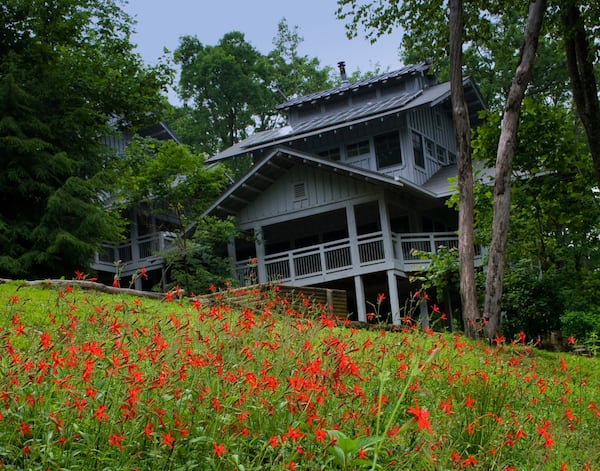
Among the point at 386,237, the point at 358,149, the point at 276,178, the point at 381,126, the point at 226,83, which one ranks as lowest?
the point at 386,237

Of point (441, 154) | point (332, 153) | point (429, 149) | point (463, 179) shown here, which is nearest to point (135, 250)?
point (332, 153)

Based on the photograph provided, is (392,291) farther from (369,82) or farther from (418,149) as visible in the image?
(369,82)

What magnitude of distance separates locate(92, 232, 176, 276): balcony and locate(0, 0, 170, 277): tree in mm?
4836

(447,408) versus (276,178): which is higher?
(276,178)

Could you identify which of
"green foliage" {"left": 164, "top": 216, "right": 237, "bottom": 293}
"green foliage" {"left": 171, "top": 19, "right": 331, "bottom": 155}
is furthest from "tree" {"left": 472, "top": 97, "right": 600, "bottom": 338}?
"green foliage" {"left": 171, "top": 19, "right": 331, "bottom": 155}

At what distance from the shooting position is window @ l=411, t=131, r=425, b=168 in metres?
27.3

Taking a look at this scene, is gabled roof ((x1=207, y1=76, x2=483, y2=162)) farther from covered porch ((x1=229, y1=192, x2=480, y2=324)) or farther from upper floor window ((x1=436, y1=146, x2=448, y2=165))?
covered porch ((x1=229, y1=192, x2=480, y2=324))

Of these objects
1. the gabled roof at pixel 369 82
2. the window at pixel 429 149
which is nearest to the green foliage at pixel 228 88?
the gabled roof at pixel 369 82

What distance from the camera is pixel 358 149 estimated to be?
92.7ft

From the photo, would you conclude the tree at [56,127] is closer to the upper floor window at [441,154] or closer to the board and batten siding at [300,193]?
the board and batten siding at [300,193]

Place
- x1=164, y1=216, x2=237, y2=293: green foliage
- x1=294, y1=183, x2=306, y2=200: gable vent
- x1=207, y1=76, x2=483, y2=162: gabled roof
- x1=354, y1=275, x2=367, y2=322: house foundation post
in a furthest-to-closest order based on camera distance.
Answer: x1=207, y1=76, x2=483, y2=162: gabled roof → x1=294, y1=183, x2=306, y2=200: gable vent → x1=164, y1=216, x2=237, y2=293: green foliage → x1=354, y1=275, x2=367, y2=322: house foundation post

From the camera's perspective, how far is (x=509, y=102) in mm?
14172

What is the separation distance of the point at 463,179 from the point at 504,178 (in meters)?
0.77

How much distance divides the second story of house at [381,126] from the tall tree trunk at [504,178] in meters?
10.6
